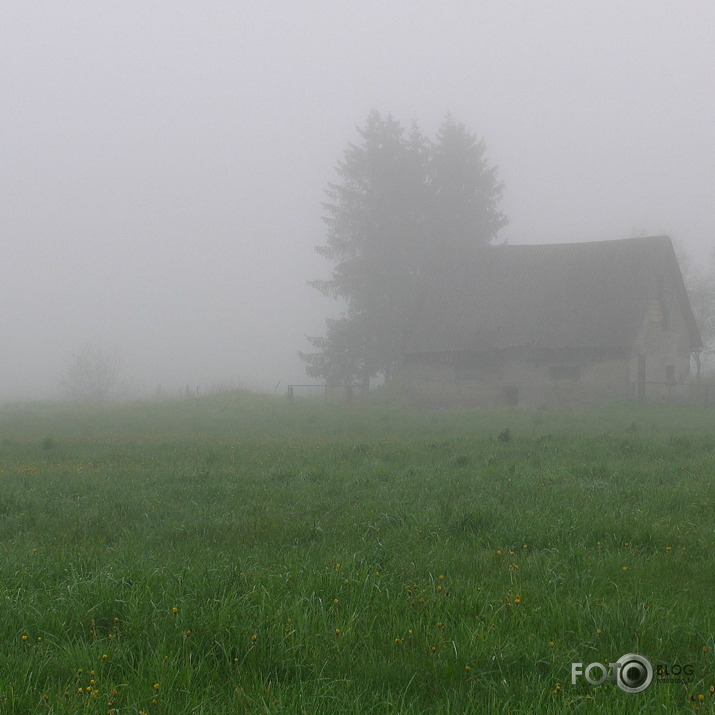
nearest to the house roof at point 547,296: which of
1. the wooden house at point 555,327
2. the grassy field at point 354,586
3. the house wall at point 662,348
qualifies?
the wooden house at point 555,327

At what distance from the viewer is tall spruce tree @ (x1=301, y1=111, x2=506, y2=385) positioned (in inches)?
1714

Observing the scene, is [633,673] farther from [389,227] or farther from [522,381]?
[389,227]

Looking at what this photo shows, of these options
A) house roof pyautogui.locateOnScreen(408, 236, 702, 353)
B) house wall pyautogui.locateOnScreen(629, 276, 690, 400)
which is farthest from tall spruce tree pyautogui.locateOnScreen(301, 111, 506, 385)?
A: house wall pyautogui.locateOnScreen(629, 276, 690, 400)

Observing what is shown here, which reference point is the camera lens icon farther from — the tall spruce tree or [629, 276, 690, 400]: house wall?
the tall spruce tree

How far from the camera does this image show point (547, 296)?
37.8 meters

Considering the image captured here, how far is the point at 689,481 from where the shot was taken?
10359 millimetres

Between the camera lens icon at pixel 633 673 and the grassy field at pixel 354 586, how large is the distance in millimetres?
70

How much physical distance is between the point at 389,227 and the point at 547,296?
1150 centimetres

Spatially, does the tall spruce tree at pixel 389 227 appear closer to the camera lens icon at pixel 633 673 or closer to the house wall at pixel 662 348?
the house wall at pixel 662 348

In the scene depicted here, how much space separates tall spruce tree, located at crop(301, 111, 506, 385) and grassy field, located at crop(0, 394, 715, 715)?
30993 mm

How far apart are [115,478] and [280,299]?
11737cm

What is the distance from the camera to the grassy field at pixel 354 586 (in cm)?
382

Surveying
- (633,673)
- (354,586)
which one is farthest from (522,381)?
(633,673)

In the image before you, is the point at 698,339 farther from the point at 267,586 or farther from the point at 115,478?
the point at 267,586
